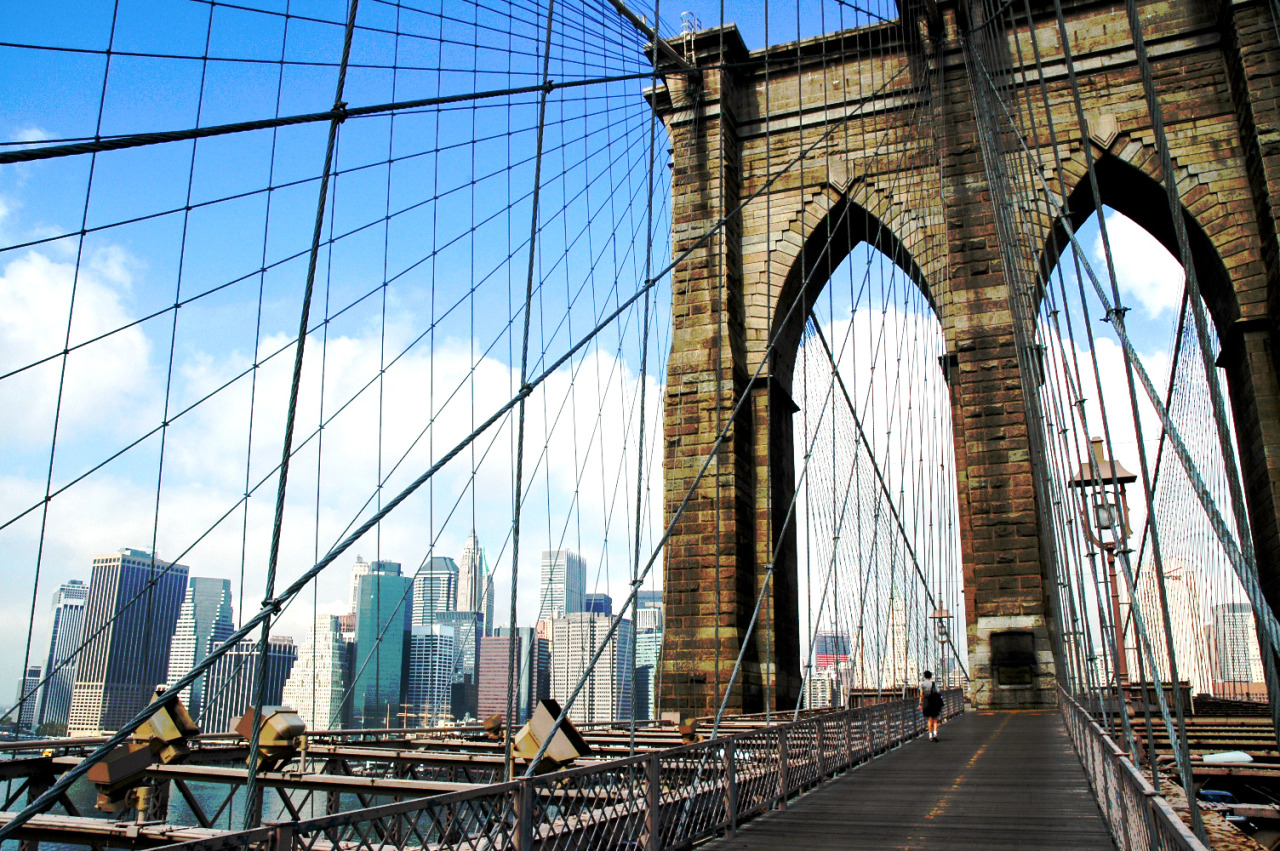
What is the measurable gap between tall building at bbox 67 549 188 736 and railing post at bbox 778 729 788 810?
14.8 ft

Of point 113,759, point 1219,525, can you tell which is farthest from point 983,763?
point 113,759

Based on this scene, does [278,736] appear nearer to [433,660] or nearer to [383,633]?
[383,633]

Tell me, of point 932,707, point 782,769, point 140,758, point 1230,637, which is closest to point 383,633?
point 140,758

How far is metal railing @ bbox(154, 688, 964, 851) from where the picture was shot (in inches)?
127

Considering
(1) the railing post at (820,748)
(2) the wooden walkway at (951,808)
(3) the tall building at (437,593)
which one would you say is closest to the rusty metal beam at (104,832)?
(2) the wooden walkway at (951,808)

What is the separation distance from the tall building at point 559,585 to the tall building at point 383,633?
1.84 metres

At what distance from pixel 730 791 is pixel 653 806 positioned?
3.80 feet

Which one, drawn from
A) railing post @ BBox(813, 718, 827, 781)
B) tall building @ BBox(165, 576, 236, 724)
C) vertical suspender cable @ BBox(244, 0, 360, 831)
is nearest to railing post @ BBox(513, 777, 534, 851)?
vertical suspender cable @ BBox(244, 0, 360, 831)

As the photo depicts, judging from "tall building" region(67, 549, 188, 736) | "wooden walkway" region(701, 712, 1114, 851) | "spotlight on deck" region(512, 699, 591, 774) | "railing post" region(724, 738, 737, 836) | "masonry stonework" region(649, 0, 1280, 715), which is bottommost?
"wooden walkway" region(701, 712, 1114, 851)

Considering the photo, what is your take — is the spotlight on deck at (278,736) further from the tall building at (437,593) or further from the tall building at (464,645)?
the tall building at (437,593)

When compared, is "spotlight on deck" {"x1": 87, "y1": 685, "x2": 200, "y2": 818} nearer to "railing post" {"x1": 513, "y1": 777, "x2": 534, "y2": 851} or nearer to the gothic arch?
"railing post" {"x1": 513, "y1": 777, "x2": 534, "y2": 851}

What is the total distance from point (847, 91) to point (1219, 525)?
636 inches

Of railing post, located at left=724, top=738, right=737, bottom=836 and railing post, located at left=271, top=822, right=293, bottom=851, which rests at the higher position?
railing post, located at left=271, top=822, right=293, bottom=851

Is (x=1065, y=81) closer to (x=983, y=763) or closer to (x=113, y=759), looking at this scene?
(x=983, y=763)
